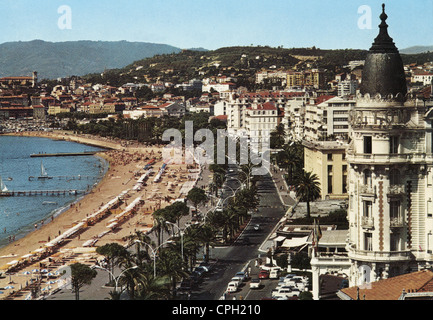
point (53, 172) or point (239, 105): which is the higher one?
point (239, 105)

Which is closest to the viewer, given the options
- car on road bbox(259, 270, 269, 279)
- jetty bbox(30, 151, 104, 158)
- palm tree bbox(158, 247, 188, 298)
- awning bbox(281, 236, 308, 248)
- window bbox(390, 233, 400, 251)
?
window bbox(390, 233, 400, 251)

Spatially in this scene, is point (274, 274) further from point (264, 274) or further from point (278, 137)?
point (278, 137)

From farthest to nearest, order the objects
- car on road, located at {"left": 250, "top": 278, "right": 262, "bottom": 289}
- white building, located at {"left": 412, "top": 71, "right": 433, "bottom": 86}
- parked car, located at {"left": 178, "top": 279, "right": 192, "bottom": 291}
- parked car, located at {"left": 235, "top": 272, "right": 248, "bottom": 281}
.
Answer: white building, located at {"left": 412, "top": 71, "right": 433, "bottom": 86}, parked car, located at {"left": 235, "top": 272, "right": 248, "bottom": 281}, parked car, located at {"left": 178, "top": 279, "right": 192, "bottom": 291}, car on road, located at {"left": 250, "top": 278, "right": 262, "bottom": 289}

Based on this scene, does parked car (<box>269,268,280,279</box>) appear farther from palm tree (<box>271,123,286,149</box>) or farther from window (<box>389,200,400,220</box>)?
palm tree (<box>271,123,286,149</box>)

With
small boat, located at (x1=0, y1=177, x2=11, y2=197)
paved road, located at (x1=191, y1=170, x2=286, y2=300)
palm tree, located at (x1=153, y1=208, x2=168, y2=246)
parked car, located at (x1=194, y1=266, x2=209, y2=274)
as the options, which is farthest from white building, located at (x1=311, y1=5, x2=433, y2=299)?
small boat, located at (x1=0, y1=177, x2=11, y2=197)

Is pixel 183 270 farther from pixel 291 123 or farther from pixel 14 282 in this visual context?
pixel 291 123

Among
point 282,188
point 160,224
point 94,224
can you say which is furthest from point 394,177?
point 282,188
